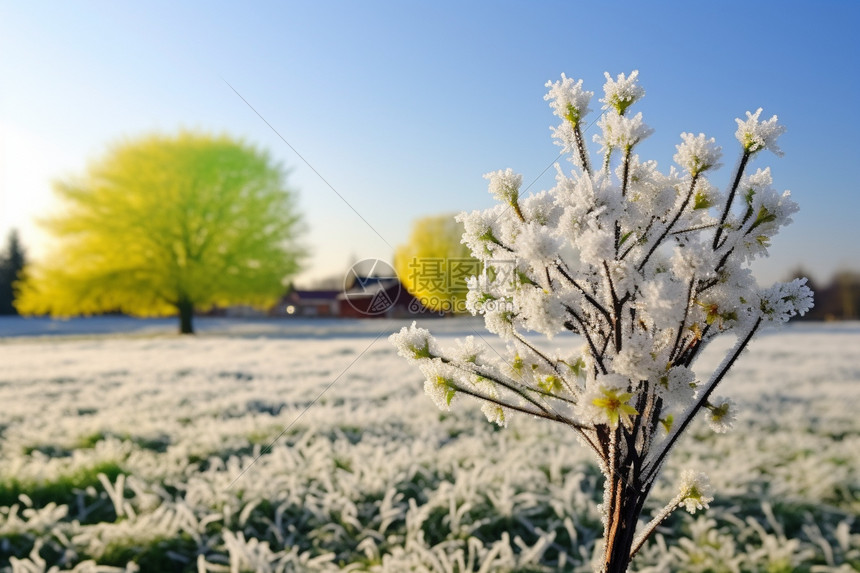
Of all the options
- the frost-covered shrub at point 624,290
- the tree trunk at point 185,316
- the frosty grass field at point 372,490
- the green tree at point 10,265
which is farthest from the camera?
the green tree at point 10,265

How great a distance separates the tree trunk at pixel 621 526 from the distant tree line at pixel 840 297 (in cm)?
5113

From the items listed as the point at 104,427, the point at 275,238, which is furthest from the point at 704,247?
the point at 275,238

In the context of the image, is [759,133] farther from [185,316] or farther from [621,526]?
[185,316]

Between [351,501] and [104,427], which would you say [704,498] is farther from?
[104,427]

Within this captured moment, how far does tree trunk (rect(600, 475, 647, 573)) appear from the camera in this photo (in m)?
1.25

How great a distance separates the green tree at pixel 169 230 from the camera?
81.8 feet

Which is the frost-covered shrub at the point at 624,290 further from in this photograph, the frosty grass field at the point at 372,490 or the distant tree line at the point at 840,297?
the distant tree line at the point at 840,297

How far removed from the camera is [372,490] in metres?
3.94

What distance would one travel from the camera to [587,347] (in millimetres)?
1349

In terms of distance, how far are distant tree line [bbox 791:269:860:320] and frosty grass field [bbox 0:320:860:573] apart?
1815 inches

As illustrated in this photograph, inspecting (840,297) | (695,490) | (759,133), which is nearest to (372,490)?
(695,490)

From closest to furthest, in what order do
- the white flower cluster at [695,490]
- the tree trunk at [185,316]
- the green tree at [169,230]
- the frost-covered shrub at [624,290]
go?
the frost-covered shrub at [624,290], the white flower cluster at [695,490], the green tree at [169,230], the tree trunk at [185,316]

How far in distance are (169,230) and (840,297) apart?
5184cm

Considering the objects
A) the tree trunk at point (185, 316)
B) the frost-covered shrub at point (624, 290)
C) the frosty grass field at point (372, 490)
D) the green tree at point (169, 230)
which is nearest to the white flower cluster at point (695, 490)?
the frost-covered shrub at point (624, 290)
